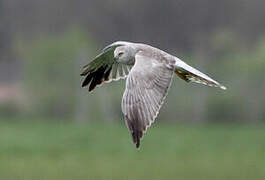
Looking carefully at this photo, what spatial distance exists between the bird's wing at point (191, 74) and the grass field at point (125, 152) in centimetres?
406

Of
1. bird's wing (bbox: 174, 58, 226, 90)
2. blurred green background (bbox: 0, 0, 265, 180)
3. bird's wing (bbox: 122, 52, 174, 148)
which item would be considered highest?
blurred green background (bbox: 0, 0, 265, 180)

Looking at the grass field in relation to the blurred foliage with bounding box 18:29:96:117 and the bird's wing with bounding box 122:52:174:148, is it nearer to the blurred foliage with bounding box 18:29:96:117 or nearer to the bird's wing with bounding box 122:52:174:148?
the blurred foliage with bounding box 18:29:96:117

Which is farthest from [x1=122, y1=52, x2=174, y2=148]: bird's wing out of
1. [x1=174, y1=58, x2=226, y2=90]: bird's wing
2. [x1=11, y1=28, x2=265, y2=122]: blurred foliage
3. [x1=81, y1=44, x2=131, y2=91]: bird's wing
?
[x1=11, y1=28, x2=265, y2=122]: blurred foliage

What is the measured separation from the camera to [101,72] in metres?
9.39

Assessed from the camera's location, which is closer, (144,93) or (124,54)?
(144,93)

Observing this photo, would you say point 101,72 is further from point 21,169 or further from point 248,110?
point 248,110

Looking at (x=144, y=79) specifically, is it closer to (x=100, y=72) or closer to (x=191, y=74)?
(x=191, y=74)

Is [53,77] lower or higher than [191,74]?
higher

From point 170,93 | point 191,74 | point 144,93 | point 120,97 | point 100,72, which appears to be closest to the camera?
point 144,93

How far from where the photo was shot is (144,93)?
788cm

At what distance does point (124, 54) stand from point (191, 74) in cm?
62

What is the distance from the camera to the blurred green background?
14.9m

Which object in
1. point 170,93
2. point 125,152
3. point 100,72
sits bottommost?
point 100,72

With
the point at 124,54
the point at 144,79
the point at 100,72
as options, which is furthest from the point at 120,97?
the point at 144,79
